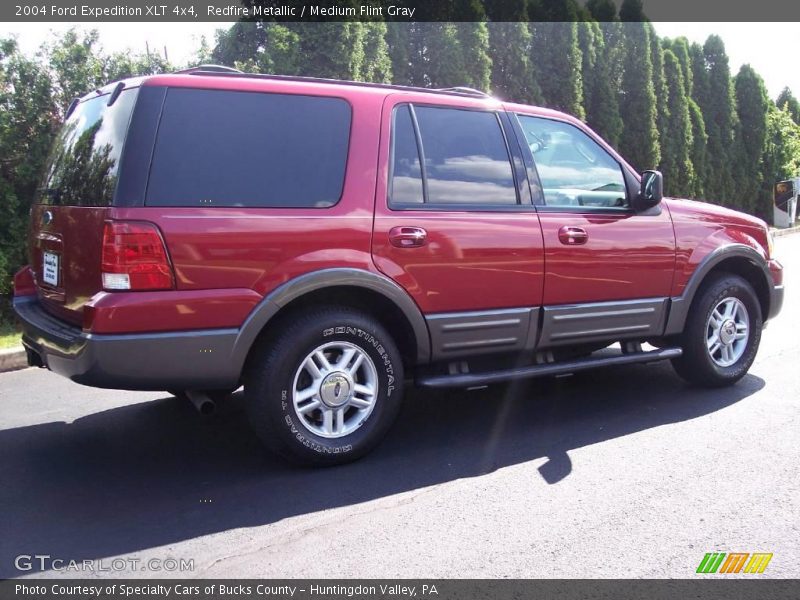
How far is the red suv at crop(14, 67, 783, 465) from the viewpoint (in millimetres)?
3584

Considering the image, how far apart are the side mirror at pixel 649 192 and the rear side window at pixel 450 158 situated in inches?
40.3

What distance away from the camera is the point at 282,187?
12.7 ft

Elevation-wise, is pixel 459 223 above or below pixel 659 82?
below

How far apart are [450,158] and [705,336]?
2378mm

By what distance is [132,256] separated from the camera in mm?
3484

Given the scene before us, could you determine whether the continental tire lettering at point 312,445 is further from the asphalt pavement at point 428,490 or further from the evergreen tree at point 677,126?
the evergreen tree at point 677,126

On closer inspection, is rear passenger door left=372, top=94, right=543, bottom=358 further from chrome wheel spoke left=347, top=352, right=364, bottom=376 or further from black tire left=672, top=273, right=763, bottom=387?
black tire left=672, top=273, right=763, bottom=387

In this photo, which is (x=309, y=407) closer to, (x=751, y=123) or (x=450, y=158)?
(x=450, y=158)

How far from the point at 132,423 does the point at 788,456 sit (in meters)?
3.89

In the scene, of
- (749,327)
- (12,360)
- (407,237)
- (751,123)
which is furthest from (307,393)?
(751,123)

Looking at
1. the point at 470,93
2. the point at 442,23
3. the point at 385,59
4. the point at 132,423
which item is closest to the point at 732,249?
the point at 470,93

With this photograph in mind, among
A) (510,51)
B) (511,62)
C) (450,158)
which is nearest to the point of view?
(450,158)

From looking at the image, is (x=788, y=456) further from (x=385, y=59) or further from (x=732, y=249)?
(x=385, y=59)

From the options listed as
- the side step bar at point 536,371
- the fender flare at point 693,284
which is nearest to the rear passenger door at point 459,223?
the side step bar at point 536,371
